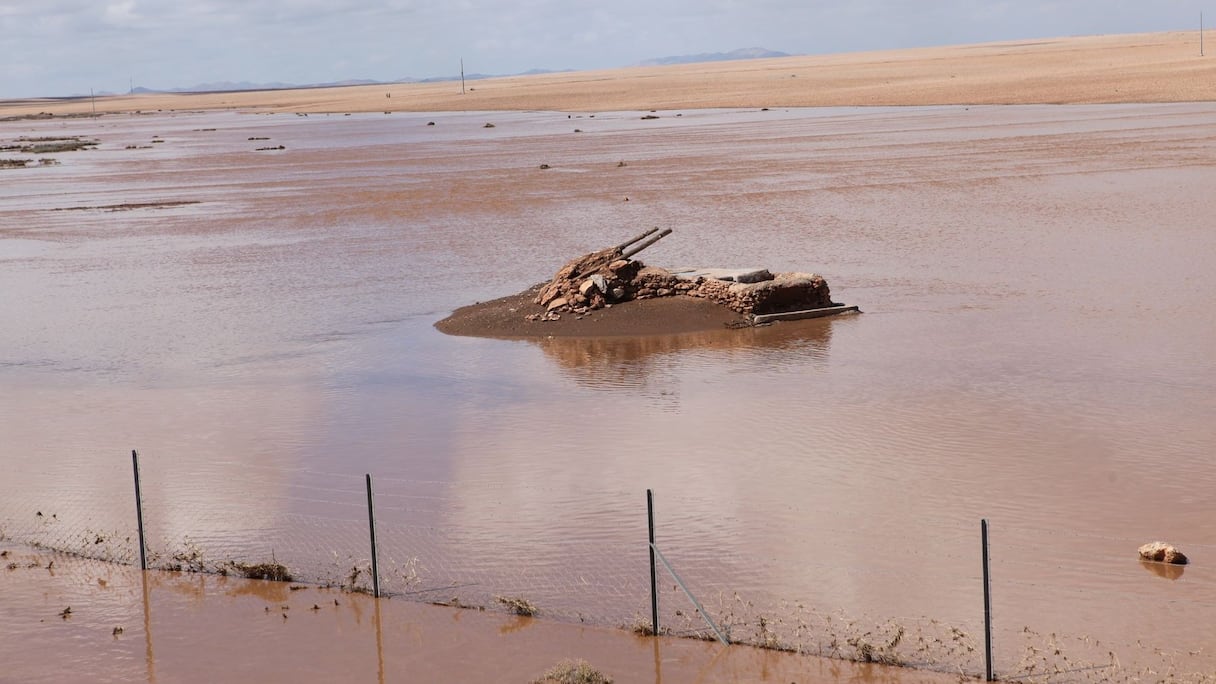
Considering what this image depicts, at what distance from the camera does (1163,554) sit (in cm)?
1043

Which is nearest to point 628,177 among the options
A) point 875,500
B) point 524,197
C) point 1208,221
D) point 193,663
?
point 524,197

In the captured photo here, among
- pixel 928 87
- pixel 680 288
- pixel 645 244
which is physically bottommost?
pixel 680 288

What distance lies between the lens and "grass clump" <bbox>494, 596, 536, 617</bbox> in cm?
1014

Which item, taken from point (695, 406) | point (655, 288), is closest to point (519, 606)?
point (695, 406)

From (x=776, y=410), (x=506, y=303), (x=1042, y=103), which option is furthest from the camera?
(x=1042, y=103)

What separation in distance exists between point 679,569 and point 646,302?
1089 centimetres

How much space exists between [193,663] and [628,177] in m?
36.2

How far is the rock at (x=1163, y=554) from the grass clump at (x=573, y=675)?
4.57 meters

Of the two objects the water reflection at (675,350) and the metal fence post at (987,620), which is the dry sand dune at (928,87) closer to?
the water reflection at (675,350)

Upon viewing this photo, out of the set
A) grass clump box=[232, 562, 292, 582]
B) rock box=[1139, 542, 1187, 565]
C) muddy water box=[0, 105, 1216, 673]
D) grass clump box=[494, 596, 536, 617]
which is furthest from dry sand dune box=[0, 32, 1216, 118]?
grass clump box=[232, 562, 292, 582]

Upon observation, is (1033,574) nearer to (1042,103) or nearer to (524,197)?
(524,197)

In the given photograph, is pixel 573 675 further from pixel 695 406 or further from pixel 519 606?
pixel 695 406

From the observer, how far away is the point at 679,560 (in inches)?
434

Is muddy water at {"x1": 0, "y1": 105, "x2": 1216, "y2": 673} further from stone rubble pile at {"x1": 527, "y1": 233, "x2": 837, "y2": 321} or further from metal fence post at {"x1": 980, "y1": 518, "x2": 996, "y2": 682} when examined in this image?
stone rubble pile at {"x1": 527, "y1": 233, "x2": 837, "y2": 321}
